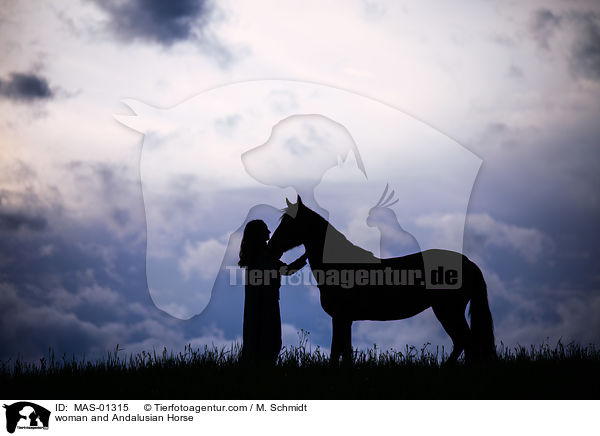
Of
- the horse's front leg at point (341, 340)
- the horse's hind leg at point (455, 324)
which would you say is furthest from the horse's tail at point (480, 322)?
the horse's front leg at point (341, 340)

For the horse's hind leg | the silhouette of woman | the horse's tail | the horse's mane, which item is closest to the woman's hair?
the silhouette of woman

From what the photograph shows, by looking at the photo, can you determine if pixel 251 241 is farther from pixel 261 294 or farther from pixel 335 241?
pixel 335 241

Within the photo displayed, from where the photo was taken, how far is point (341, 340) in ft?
26.0

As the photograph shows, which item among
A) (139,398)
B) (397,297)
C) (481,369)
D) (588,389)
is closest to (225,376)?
(139,398)

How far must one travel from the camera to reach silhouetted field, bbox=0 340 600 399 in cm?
680

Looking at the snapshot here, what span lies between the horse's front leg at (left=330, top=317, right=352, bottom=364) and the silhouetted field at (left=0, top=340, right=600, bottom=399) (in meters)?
0.16

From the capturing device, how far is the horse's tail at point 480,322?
8.20 m

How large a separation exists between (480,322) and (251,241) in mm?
3668

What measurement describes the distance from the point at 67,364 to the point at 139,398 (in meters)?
1.85
